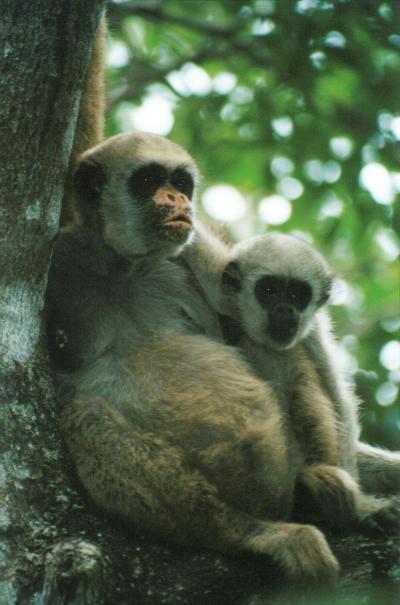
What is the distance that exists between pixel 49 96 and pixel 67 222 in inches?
61.5

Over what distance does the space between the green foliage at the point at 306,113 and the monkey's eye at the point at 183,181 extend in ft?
6.51

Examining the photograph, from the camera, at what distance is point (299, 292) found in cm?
714

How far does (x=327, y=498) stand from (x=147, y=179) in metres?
2.64

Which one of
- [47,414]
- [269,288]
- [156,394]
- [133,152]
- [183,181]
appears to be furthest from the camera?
[269,288]

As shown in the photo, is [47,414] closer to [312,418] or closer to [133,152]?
[312,418]

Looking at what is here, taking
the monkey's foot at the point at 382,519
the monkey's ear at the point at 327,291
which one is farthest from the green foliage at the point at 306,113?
the monkey's foot at the point at 382,519

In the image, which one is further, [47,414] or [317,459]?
[317,459]

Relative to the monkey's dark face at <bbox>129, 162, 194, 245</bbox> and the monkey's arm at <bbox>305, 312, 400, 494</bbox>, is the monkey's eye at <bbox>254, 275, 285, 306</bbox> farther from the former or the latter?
the monkey's dark face at <bbox>129, 162, 194, 245</bbox>

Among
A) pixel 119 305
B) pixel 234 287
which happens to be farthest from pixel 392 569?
pixel 234 287

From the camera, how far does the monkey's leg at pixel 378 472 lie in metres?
6.79

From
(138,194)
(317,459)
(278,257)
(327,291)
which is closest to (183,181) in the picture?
(138,194)

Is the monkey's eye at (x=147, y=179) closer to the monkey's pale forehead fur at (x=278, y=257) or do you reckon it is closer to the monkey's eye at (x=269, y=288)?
the monkey's pale forehead fur at (x=278, y=257)

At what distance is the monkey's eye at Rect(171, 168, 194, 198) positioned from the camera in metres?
→ 6.54

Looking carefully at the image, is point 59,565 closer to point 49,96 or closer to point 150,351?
point 150,351
